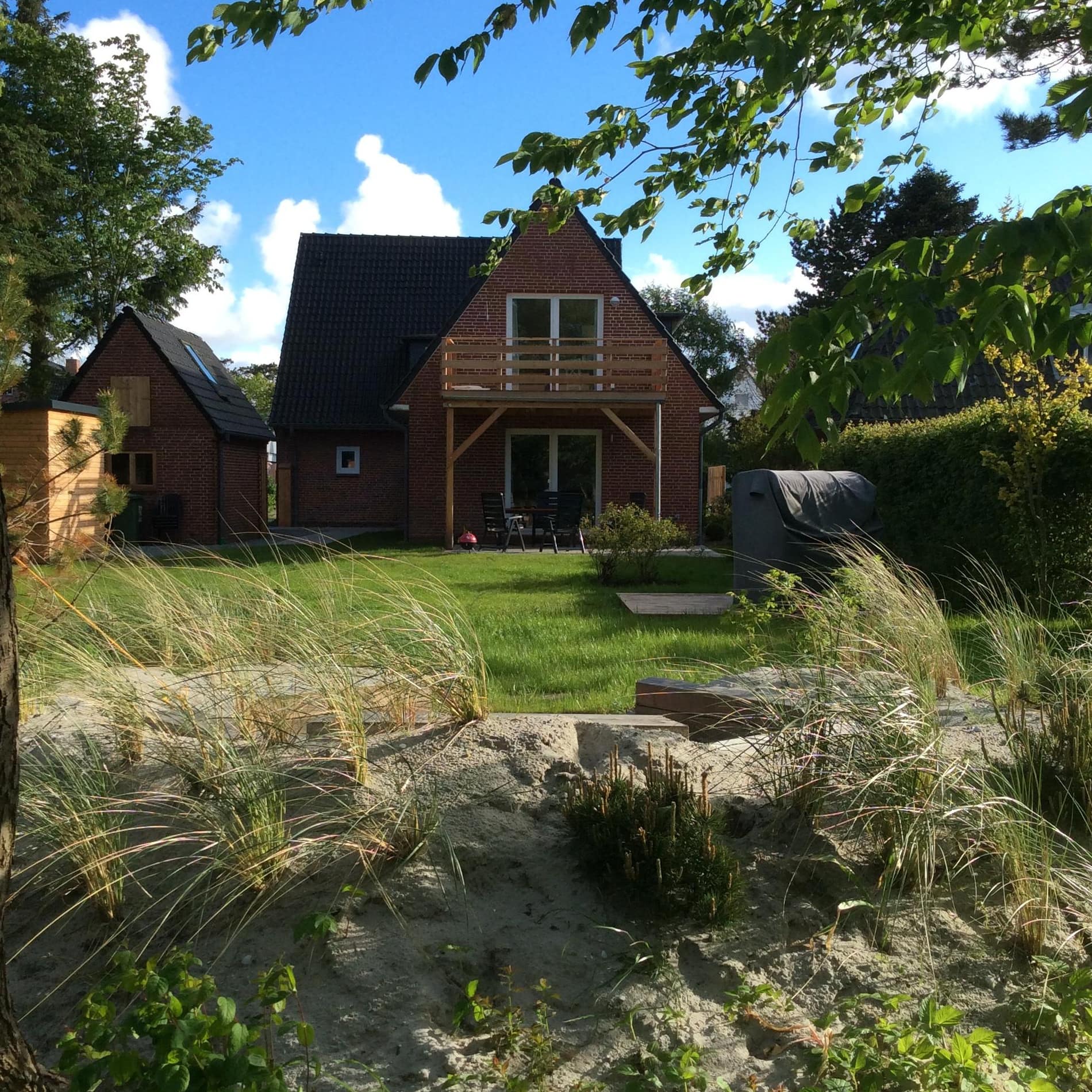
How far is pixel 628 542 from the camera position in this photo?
11.8 m

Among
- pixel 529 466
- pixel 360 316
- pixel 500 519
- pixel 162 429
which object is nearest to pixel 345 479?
pixel 360 316

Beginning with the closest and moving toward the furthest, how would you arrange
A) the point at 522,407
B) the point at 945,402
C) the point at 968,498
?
the point at 968,498 < the point at 945,402 < the point at 522,407

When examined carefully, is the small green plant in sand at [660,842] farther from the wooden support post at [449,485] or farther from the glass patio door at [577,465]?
the glass patio door at [577,465]

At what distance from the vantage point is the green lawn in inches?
208

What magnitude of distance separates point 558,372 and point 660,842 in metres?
18.0

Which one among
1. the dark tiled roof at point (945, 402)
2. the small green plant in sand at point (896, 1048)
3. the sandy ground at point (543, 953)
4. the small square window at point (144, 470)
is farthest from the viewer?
the small square window at point (144, 470)

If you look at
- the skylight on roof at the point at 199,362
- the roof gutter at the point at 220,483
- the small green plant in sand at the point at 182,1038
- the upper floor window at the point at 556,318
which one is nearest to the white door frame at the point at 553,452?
the upper floor window at the point at 556,318

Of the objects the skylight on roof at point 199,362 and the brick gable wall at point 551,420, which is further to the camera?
the skylight on roof at point 199,362

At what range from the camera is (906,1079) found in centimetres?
212

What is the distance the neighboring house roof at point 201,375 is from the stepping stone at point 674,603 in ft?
44.2

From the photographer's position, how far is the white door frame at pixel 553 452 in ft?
68.2

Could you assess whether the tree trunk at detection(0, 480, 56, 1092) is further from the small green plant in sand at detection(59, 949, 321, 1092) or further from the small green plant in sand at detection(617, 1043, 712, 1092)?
the small green plant in sand at detection(617, 1043, 712, 1092)

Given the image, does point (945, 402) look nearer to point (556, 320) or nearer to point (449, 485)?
point (556, 320)

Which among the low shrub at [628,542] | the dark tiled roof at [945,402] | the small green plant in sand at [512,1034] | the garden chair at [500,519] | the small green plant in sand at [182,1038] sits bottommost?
the small green plant in sand at [512,1034]
